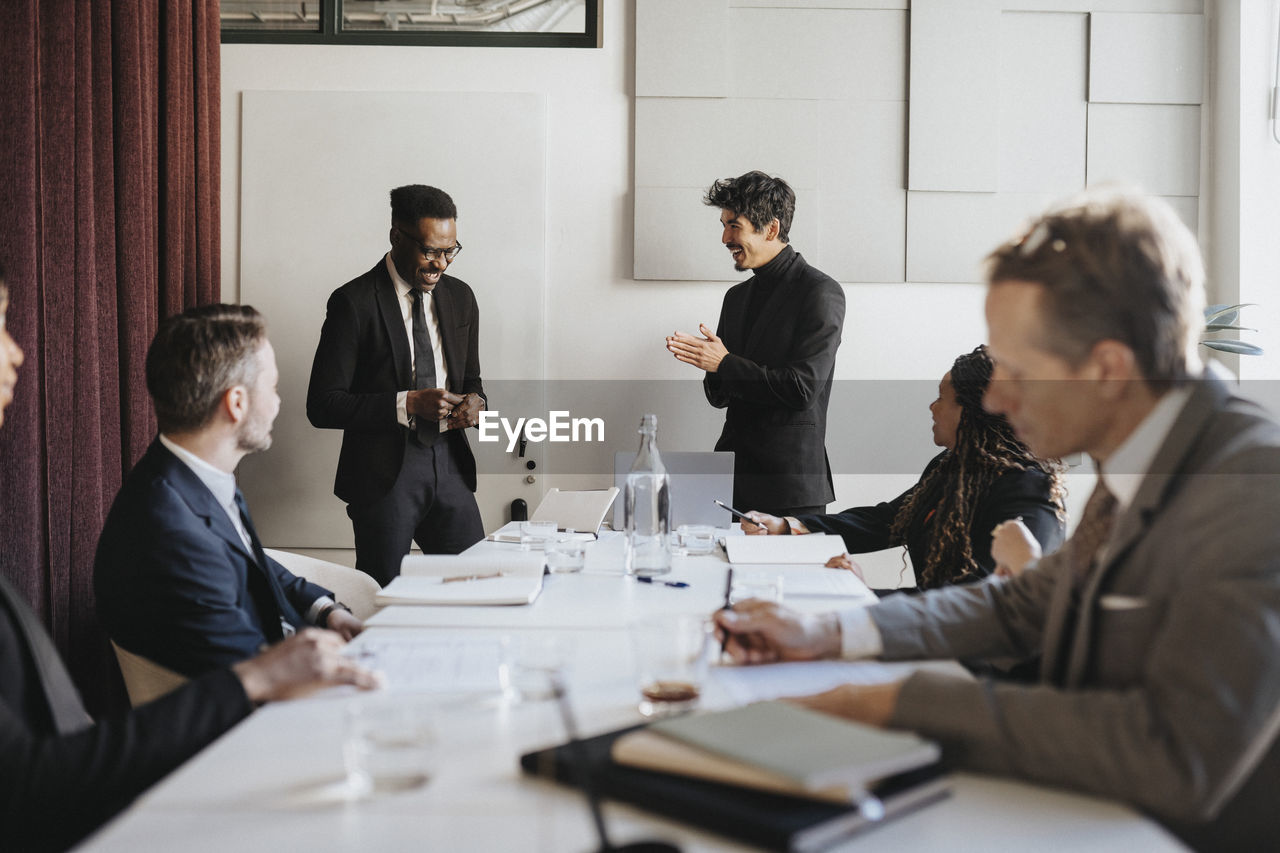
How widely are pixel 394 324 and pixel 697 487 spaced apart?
4.05 feet

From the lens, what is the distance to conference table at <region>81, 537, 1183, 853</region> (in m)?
0.94

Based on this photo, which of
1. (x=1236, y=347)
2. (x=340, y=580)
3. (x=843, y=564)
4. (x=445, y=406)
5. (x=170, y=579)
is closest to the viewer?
(x=170, y=579)

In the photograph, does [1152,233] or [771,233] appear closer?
[1152,233]

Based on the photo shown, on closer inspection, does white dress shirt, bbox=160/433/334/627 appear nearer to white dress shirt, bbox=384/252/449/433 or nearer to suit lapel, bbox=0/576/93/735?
suit lapel, bbox=0/576/93/735

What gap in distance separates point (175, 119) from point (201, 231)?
0.42m

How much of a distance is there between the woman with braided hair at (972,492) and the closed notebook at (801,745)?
1.29 metres

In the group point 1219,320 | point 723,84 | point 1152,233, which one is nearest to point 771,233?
point 723,84

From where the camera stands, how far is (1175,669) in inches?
38.5

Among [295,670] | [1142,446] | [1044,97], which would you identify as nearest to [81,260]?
[295,670]

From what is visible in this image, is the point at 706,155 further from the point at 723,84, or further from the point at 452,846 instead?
the point at 452,846

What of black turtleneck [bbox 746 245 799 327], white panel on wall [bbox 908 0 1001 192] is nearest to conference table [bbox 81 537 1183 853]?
black turtleneck [bbox 746 245 799 327]

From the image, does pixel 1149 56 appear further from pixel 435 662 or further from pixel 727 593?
pixel 435 662

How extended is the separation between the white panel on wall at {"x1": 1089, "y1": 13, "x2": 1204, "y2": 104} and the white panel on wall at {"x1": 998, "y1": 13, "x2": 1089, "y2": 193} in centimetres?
6

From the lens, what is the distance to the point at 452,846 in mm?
924
